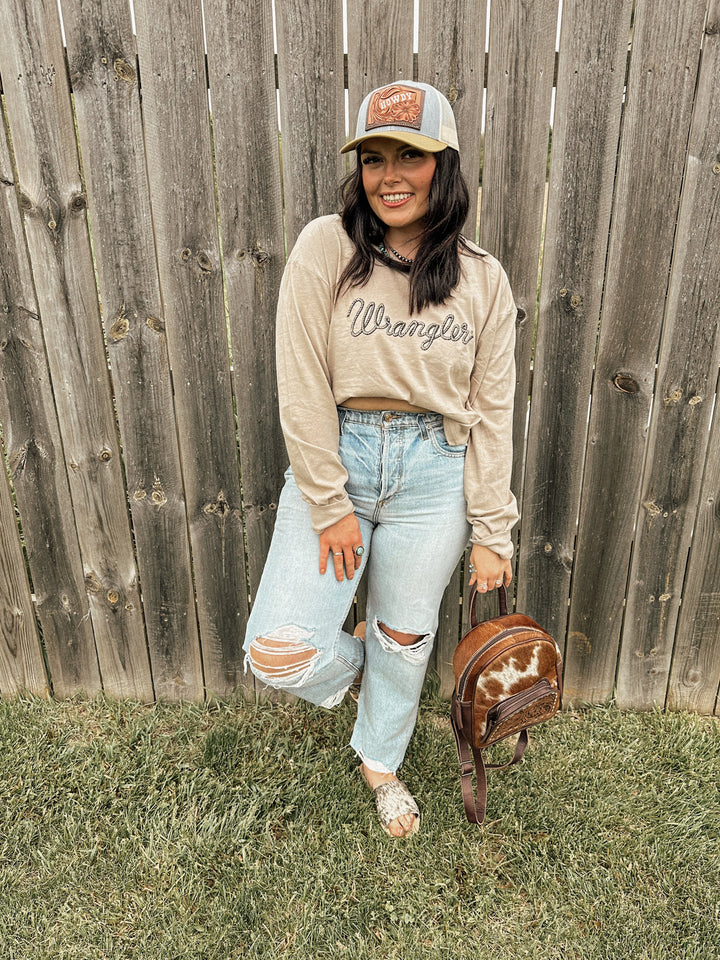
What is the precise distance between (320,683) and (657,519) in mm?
1446

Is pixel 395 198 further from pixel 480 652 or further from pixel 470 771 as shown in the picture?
pixel 470 771

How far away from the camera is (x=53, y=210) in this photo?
7.84ft

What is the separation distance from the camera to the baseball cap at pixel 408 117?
1.88 meters

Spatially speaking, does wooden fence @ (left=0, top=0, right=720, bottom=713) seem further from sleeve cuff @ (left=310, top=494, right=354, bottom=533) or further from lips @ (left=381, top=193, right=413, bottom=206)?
sleeve cuff @ (left=310, top=494, right=354, bottom=533)

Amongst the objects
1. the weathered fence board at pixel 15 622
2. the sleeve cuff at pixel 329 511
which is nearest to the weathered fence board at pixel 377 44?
the sleeve cuff at pixel 329 511

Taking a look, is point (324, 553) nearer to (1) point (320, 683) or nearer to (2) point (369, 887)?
(1) point (320, 683)

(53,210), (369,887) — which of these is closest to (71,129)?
(53,210)

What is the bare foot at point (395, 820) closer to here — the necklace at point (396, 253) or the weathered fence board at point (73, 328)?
the weathered fence board at point (73, 328)

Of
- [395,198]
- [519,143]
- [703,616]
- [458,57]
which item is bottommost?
[703,616]

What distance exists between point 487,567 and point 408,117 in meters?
1.34

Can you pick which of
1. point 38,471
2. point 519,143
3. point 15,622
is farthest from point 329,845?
point 519,143

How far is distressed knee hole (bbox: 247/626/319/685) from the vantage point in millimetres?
2262

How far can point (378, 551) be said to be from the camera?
2.37m

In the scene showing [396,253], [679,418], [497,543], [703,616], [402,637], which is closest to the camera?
[396,253]
